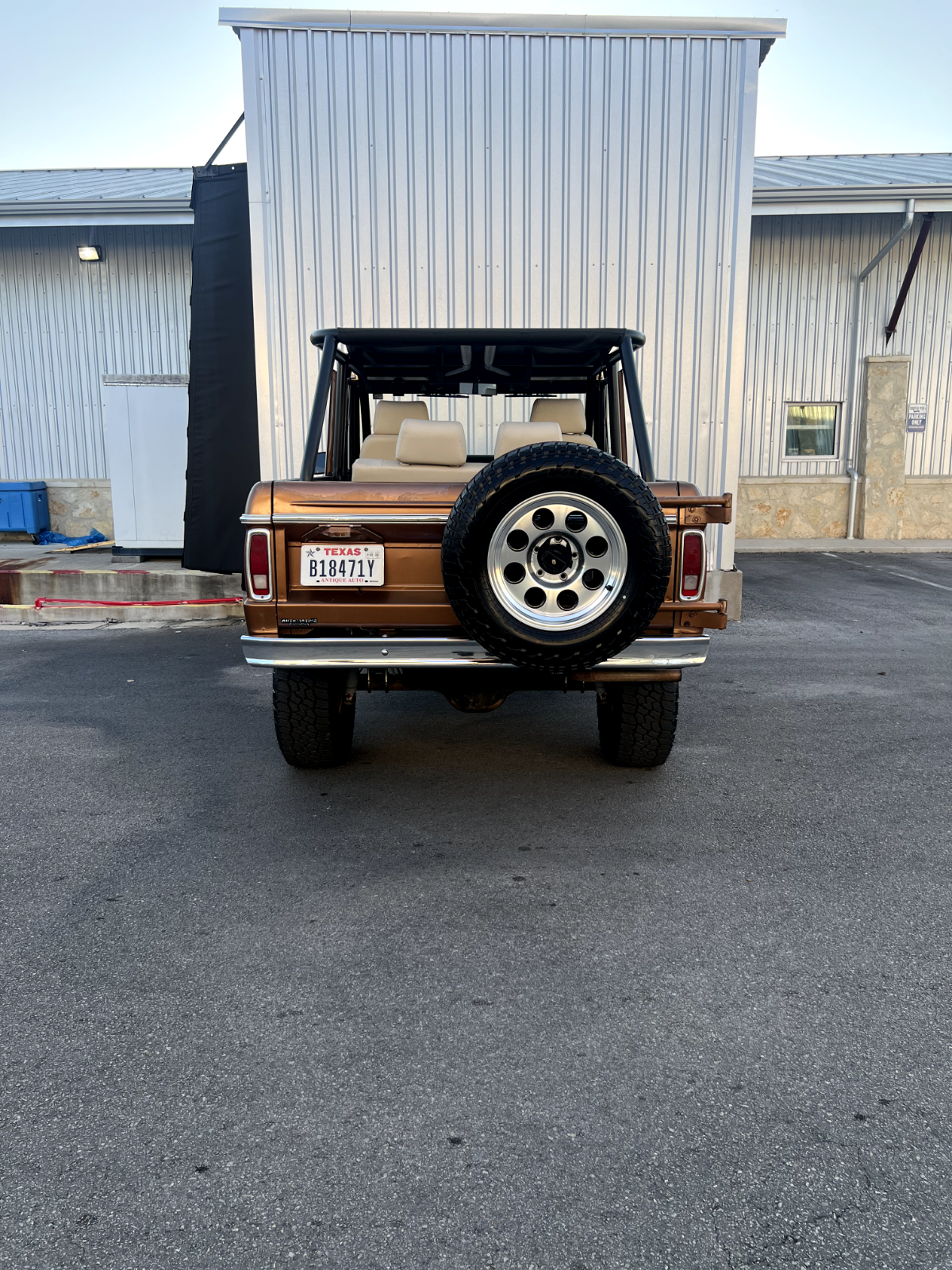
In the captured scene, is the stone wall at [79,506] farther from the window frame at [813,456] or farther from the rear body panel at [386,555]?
the rear body panel at [386,555]

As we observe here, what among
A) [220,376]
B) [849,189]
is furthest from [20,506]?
[849,189]

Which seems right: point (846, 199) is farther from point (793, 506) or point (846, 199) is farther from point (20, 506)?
point (20, 506)

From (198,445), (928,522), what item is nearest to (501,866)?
(198,445)

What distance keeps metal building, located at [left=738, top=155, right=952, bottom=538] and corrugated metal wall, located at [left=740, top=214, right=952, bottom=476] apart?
0.7 inches

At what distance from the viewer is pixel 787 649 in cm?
723

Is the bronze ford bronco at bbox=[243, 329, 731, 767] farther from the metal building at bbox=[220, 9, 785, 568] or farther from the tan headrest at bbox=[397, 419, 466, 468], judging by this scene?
the metal building at bbox=[220, 9, 785, 568]

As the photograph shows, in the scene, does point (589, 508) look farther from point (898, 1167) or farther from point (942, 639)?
point (942, 639)

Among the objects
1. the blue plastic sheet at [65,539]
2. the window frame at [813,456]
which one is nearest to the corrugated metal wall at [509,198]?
the blue plastic sheet at [65,539]

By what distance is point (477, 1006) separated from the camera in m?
2.41

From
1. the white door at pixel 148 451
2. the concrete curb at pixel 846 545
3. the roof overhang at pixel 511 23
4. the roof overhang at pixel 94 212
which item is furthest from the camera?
the concrete curb at pixel 846 545

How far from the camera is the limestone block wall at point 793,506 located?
14875 millimetres

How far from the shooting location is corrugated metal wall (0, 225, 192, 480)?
13438 mm

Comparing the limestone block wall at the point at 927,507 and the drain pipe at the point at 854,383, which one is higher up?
the drain pipe at the point at 854,383

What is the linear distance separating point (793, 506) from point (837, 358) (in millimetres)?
2437
